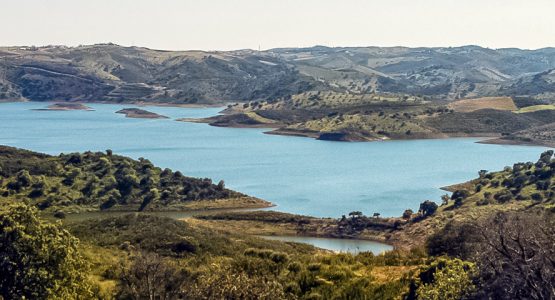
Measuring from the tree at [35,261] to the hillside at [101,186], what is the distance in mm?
76586

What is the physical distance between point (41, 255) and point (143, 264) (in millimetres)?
5745

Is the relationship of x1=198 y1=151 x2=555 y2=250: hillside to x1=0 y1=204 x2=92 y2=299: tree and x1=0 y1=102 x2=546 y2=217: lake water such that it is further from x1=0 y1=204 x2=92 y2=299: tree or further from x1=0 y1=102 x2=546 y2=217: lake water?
x1=0 y1=204 x2=92 y2=299: tree

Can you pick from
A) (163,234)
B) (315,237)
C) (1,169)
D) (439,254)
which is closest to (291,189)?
(315,237)

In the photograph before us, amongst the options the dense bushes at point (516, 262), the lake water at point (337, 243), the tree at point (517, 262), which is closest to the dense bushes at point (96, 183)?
the lake water at point (337, 243)

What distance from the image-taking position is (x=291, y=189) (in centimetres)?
13750

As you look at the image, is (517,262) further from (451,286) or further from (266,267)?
(266,267)

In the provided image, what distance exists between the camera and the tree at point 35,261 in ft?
92.8

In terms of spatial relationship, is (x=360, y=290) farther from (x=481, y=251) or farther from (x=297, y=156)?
(x=297, y=156)

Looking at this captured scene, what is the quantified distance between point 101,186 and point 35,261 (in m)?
89.6

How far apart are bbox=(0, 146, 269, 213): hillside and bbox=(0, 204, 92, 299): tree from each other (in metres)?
76.6

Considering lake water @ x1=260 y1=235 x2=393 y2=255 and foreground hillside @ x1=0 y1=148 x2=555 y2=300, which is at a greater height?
foreground hillside @ x1=0 y1=148 x2=555 y2=300

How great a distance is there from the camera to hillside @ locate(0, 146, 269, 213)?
108438 mm

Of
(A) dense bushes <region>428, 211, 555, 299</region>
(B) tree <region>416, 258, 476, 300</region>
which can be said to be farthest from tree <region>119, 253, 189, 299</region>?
(A) dense bushes <region>428, 211, 555, 299</region>

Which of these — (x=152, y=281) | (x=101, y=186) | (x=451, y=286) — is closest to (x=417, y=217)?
(x=101, y=186)
